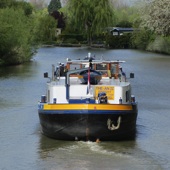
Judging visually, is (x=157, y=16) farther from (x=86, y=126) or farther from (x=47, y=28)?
(x=47, y=28)

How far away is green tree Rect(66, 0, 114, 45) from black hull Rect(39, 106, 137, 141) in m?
67.3

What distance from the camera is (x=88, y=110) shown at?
648 inches

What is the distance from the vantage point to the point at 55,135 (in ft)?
57.7

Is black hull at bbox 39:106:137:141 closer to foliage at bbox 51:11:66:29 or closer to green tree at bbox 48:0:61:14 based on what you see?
foliage at bbox 51:11:66:29

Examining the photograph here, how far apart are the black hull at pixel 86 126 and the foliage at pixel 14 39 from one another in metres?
30.5

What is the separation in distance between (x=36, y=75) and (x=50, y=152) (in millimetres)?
24000

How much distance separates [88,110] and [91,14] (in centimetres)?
6996

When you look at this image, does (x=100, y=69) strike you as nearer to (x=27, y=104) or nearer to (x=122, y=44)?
(x=27, y=104)

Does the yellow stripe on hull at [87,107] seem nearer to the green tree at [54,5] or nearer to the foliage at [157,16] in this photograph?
the foliage at [157,16]

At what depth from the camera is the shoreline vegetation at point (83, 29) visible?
50.2 m

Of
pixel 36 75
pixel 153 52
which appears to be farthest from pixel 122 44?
pixel 36 75

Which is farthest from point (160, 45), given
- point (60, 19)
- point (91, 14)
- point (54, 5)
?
point (54, 5)

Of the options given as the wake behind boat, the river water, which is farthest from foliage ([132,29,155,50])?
the wake behind boat

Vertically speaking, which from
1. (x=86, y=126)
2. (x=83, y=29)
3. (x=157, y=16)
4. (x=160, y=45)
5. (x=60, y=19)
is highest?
(x=157, y=16)
